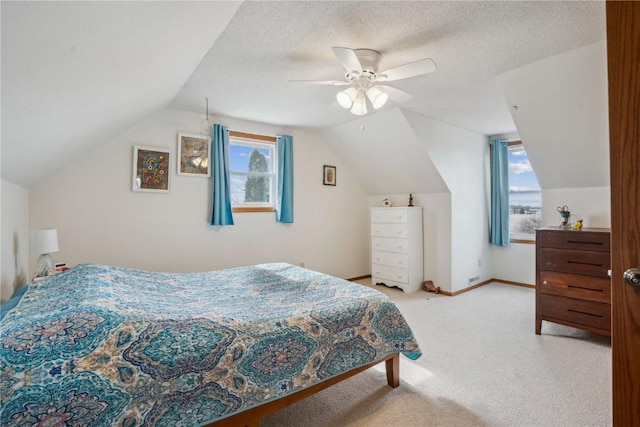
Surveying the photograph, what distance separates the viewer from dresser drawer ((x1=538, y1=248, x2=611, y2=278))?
2422 millimetres

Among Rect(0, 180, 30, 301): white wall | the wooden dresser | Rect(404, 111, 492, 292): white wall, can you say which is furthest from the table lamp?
the wooden dresser

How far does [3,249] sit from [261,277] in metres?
1.66

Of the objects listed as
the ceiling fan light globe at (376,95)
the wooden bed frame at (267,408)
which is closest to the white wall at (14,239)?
the wooden bed frame at (267,408)

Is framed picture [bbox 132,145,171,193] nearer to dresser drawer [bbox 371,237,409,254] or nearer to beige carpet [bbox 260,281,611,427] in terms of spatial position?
beige carpet [bbox 260,281,611,427]

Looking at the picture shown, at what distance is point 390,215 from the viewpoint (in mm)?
4297

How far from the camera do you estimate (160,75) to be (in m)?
1.96

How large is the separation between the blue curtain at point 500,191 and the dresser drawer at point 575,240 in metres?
1.77

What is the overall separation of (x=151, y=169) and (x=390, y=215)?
3117 mm

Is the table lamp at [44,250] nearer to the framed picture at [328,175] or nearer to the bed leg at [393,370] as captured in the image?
the bed leg at [393,370]

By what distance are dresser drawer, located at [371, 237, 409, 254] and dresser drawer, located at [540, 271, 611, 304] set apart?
1665 millimetres

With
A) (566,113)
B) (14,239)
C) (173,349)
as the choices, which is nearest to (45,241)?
(14,239)

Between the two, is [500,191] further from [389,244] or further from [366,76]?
[366,76]

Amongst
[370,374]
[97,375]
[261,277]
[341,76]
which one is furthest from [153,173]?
[370,374]

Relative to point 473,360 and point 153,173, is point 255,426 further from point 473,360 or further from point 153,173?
point 153,173
